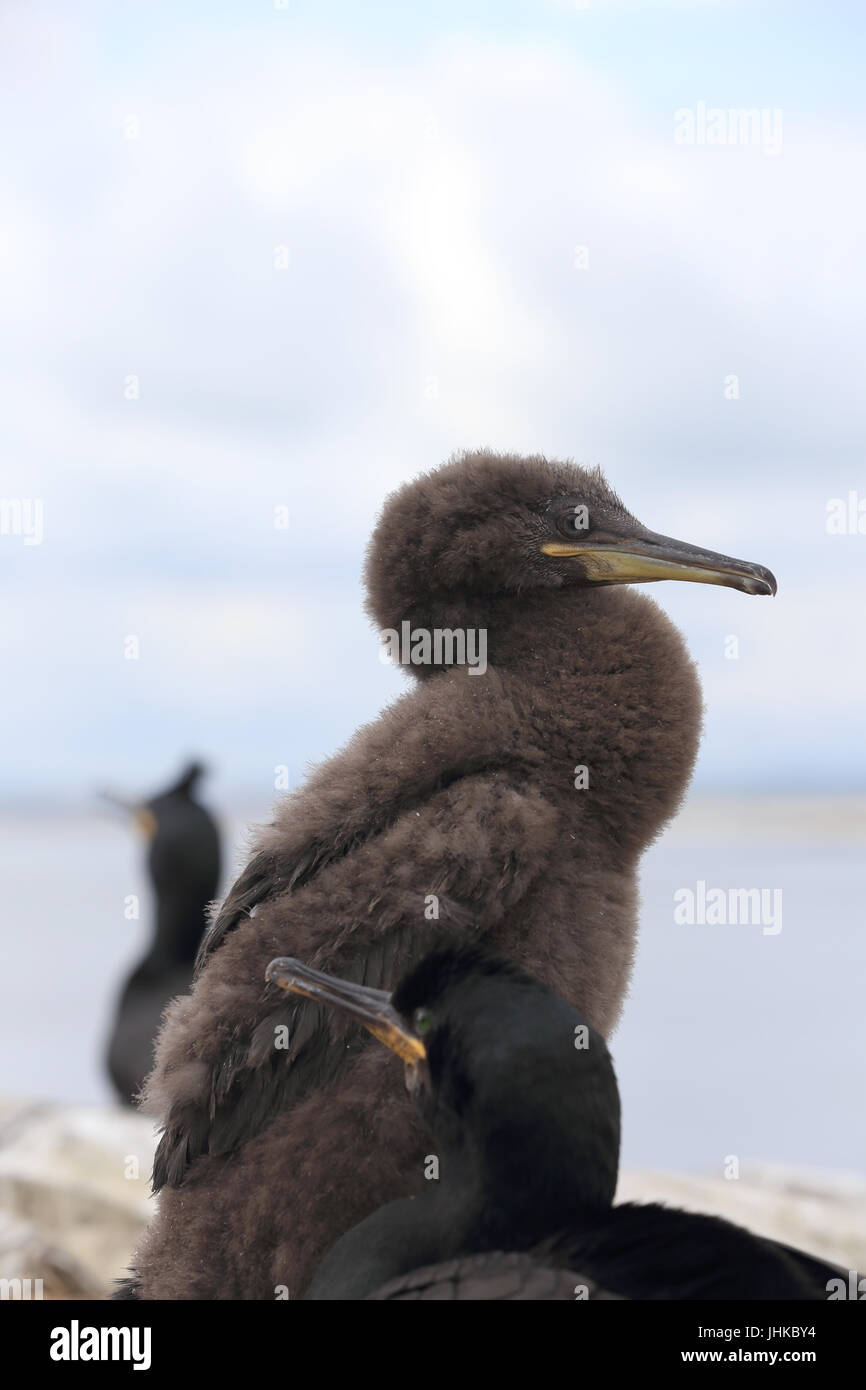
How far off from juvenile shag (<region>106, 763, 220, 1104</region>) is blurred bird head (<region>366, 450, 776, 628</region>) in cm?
602

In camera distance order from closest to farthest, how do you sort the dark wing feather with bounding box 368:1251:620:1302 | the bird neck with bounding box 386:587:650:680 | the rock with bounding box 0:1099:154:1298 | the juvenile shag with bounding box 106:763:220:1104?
1. the dark wing feather with bounding box 368:1251:620:1302
2. the bird neck with bounding box 386:587:650:680
3. the rock with bounding box 0:1099:154:1298
4. the juvenile shag with bounding box 106:763:220:1104

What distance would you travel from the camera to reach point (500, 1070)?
188 cm

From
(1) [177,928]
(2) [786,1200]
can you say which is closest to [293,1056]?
(2) [786,1200]

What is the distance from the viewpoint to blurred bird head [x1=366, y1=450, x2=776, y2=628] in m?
2.36

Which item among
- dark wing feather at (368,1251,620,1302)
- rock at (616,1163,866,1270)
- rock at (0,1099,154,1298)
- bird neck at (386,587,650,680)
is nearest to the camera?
dark wing feather at (368,1251,620,1302)

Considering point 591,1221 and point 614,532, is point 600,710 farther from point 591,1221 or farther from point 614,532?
point 591,1221

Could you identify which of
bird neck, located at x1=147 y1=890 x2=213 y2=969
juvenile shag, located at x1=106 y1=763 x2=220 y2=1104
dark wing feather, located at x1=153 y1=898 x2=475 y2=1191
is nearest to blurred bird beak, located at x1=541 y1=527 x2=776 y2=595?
dark wing feather, located at x1=153 y1=898 x2=475 y2=1191

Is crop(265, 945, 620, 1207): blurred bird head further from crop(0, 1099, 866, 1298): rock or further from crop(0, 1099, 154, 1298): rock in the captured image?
crop(0, 1099, 154, 1298): rock

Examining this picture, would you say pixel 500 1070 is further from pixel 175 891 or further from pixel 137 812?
pixel 137 812

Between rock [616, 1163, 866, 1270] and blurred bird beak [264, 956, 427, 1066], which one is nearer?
blurred bird beak [264, 956, 427, 1066]

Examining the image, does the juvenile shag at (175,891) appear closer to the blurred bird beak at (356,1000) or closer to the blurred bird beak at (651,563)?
the blurred bird beak at (651,563)

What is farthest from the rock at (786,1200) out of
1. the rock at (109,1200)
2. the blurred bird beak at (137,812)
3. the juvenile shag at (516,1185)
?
the blurred bird beak at (137,812)
